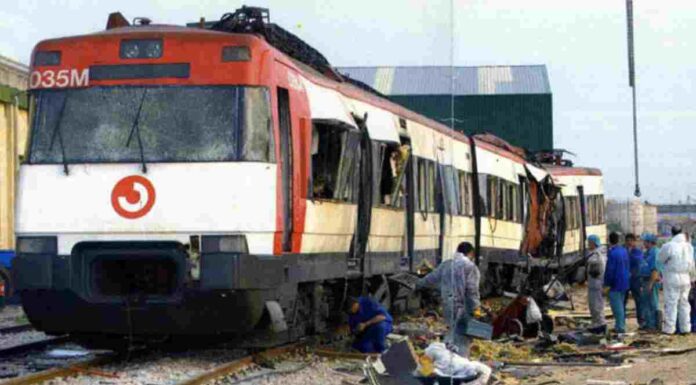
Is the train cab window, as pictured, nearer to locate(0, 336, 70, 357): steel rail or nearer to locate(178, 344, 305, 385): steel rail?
locate(178, 344, 305, 385): steel rail

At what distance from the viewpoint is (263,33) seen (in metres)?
13.8

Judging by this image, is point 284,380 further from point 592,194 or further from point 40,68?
point 592,194

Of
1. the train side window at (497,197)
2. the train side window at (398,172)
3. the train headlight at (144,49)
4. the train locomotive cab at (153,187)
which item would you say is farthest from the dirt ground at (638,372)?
the train side window at (497,197)

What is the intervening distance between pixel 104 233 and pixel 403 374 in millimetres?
3196

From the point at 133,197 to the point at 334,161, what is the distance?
9.77 ft

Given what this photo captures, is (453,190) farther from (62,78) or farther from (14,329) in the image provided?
(62,78)

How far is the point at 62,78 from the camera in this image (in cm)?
1167

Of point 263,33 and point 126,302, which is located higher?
point 263,33

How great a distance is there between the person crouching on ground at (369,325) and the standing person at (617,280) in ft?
14.2

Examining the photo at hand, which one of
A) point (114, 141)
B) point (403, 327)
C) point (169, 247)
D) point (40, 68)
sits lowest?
point (403, 327)

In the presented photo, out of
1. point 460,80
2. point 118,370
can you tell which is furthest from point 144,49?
point 460,80

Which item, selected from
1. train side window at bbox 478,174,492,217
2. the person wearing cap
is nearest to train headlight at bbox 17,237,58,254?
the person wearing cap

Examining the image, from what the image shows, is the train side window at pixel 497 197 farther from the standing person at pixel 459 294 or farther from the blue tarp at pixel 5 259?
the standing person at pixel 459 294

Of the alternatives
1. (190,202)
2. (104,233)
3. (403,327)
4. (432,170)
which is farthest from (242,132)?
(432,170)
